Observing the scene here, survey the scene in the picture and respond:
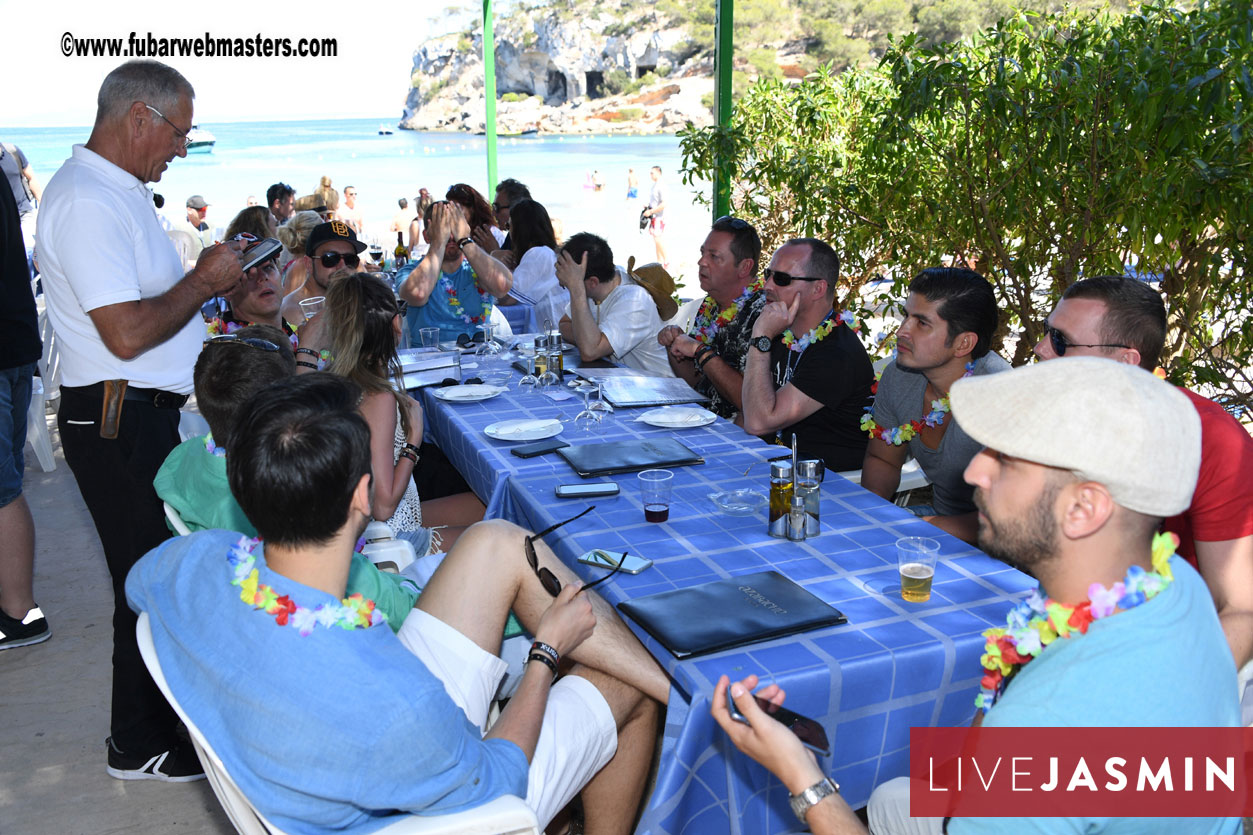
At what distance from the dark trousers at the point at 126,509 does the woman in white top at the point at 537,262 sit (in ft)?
8.78

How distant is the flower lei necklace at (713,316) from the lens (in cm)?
410

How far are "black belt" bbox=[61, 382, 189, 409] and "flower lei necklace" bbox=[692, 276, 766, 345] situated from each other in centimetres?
207

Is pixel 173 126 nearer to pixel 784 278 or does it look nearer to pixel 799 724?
pixel 784 278

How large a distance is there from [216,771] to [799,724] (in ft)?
3.11

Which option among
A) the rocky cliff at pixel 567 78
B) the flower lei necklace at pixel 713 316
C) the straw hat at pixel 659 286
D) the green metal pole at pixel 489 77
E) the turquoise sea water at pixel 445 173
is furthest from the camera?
the rocky cliff at pixel 567 78

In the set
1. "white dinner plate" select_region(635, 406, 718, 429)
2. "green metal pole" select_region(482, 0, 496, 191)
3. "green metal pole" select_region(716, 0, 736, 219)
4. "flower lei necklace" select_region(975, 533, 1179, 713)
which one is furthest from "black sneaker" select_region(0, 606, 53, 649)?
"green metal pole" select_region(482, 0, 496, 191)

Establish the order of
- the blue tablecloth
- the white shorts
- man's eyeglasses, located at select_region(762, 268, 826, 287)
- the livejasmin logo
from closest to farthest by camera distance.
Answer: the livejasmin logo < the blue tablecloth < the white shorts < man's eyeglasses, located at select_region(762, 268, 826, 287)

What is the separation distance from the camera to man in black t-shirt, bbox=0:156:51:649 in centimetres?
323

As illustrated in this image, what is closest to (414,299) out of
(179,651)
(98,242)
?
(98,242)

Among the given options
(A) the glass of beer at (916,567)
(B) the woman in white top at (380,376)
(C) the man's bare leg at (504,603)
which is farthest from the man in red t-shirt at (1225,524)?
(B) the woman in white top at (380,376)

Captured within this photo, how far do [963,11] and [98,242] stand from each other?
22762 mm

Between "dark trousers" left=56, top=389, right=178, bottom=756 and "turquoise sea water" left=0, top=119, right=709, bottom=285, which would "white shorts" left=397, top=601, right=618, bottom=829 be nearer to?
"dark trousers" left=56, top=389, right=178, bottom=756

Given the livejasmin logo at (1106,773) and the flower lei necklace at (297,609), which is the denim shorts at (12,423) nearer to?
the flower lei necklace at (297,609)

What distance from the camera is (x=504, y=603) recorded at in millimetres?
2066
